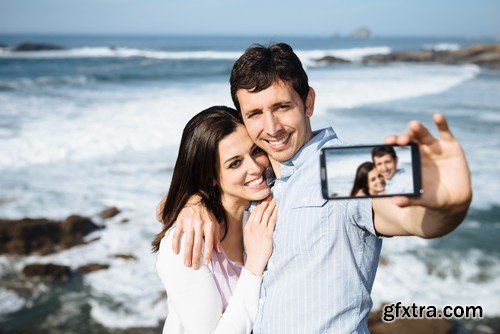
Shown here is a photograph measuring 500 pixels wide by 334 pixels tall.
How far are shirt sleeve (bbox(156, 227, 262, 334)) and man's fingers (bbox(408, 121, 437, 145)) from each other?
121 cm

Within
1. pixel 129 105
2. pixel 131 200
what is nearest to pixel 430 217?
pixel 131 200

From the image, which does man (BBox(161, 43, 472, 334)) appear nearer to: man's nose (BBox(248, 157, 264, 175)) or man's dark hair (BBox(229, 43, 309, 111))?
man's dark hair (BBox(229, 43, 309, 111))

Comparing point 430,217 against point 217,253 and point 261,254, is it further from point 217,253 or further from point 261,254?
point 217,253

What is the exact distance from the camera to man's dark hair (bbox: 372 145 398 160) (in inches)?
64.3

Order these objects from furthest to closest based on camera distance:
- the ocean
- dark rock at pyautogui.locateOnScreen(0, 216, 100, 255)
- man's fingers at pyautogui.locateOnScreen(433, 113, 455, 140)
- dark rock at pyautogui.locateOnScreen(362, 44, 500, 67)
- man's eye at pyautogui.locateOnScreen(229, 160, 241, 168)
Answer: dark rock at pyautogui.locateOnScreen(362, 44, 500, 67)
dark rock at pyautogui.locateOnScreen(0, 216, 100, 255)
the ocean
man's eye at pyautogui.locateOnScreen(229, 160, 241, 168)
man's fingers at pyautogui.locateOnScreen(433, 113, 455, 140)

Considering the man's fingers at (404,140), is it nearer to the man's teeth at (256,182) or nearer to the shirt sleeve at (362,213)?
the shirt sleeve at (362,213)

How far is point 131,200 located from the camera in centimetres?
918

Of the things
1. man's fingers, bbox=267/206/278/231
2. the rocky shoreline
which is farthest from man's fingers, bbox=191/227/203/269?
the rocky shoreline

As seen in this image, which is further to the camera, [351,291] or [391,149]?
[351,291]

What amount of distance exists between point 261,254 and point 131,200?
7120mm

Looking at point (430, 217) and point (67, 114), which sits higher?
point (430, 217)

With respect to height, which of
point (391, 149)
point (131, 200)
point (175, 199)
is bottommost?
point (131, 200)

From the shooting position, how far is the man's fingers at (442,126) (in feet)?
4.84

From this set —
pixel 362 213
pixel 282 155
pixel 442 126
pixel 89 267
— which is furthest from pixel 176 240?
pixel 89 267
